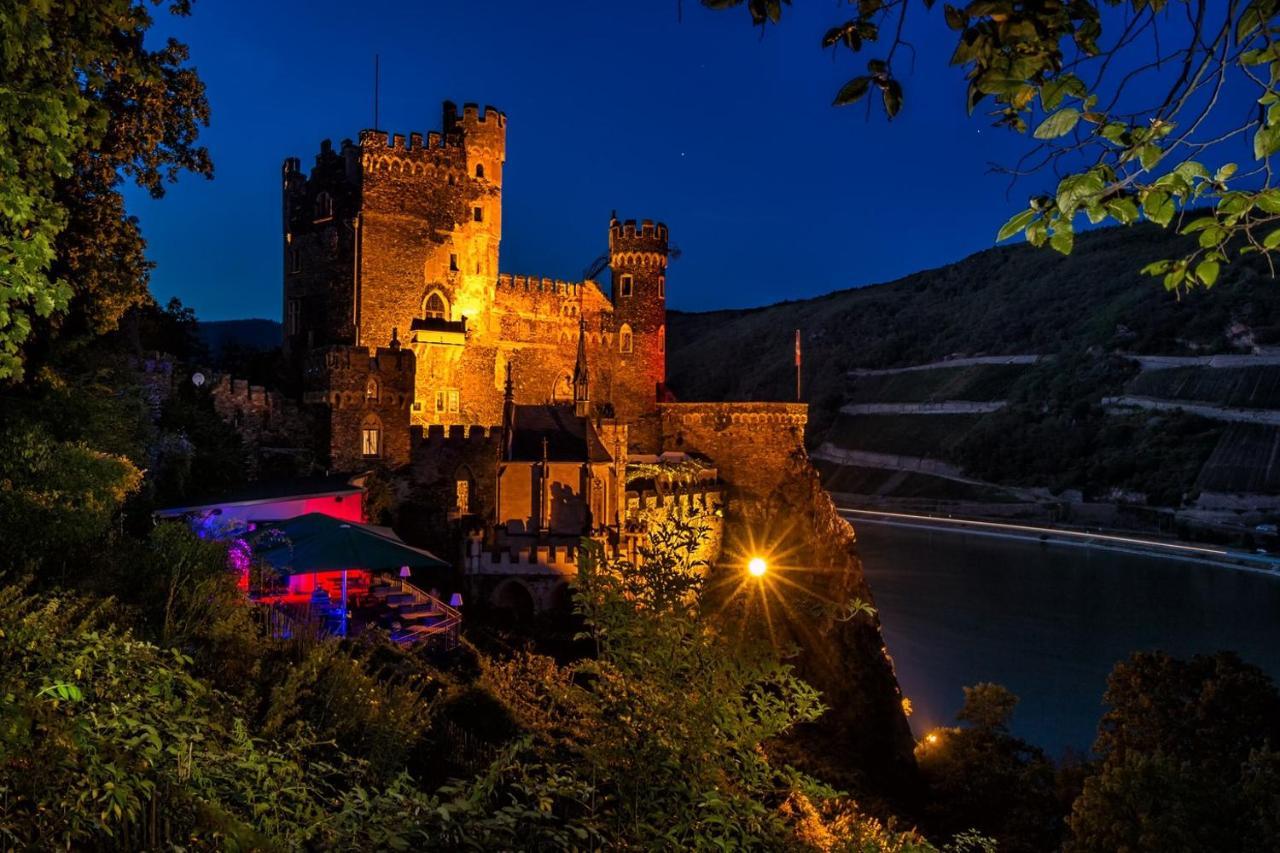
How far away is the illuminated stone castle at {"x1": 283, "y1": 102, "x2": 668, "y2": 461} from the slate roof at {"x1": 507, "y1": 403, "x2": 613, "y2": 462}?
12.3 ft

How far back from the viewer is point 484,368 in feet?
106

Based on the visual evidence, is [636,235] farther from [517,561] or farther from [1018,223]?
[1018,223]

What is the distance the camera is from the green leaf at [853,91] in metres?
3.02

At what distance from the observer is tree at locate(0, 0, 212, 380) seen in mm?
5586

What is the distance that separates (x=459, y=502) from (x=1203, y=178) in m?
24.6

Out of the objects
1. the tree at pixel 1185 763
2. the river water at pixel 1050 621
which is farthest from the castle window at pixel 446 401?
the tree at pixel 1185 763

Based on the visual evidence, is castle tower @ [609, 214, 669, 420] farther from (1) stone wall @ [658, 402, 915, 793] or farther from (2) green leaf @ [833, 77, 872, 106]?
(2) green leaf @ [833, 77, 872, 106]

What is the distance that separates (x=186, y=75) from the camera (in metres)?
17.3

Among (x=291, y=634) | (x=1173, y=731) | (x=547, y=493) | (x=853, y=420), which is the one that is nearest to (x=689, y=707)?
(x=291, y=634)

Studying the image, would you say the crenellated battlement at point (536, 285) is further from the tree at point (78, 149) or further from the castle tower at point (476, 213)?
the tree at point (78, 149)

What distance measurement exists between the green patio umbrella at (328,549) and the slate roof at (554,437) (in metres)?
9.85

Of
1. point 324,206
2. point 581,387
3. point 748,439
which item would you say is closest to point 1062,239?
point 581,387

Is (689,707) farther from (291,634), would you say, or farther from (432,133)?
(432,133)

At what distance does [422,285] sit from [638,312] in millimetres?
10629
